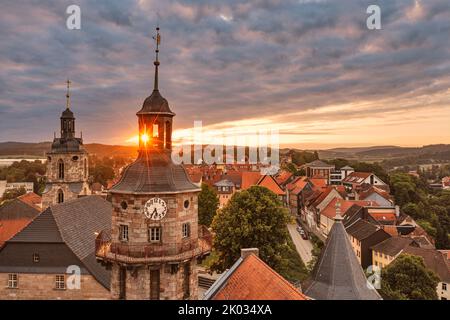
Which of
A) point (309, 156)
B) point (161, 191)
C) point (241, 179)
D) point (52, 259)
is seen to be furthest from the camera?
point (309, 156)

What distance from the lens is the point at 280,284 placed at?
558 inches

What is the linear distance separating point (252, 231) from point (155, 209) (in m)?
17.1

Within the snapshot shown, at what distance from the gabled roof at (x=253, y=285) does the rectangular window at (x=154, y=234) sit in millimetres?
3210

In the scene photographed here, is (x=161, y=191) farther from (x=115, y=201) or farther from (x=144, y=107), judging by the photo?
(x=144, y=107)

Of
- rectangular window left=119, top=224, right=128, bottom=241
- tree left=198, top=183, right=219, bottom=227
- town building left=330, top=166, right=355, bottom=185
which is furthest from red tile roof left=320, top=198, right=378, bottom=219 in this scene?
town building left=330, top=166, right=355, bottom=185

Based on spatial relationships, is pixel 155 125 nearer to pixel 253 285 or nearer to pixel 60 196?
pixel 253 285

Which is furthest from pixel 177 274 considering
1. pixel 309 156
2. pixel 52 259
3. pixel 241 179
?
pixel 309 156

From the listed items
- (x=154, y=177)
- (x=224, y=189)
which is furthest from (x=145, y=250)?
(x=224, y=189)

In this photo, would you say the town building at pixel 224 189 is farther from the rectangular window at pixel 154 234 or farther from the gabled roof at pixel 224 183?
the rectangular window at pixel 154 234

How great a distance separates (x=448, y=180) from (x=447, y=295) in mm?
125505

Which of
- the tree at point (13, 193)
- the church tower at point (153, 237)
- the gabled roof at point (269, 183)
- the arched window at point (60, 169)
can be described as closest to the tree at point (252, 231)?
the church tower at point (153, 237)

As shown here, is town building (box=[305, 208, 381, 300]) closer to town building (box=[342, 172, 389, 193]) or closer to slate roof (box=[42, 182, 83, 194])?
slate roof (box=[42, 182, 83, 194])

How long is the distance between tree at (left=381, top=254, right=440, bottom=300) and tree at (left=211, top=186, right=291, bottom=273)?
963 centimetres

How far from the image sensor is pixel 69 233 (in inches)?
1036
